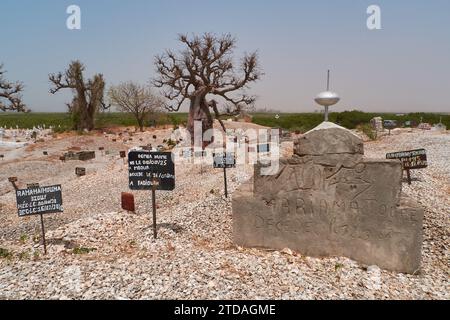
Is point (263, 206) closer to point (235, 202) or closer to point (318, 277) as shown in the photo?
point (235, 202)

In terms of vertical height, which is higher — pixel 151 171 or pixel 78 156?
pixel 151 171

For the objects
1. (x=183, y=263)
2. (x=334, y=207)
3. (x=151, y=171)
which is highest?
(x=151, y=171)

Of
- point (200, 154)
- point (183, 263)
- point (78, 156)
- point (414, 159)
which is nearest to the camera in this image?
point (183, 263)

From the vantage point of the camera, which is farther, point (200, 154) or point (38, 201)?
point (200, 154)

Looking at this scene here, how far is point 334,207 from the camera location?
248 inches

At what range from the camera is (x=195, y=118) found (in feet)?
73.8

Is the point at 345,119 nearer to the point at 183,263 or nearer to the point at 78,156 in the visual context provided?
the point at 78,156

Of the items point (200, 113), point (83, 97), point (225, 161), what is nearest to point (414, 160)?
point (225, 161)

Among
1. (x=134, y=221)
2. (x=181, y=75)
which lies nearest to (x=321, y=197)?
(x=134, y=221)

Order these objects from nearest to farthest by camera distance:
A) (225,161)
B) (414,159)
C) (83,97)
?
(225,161)
(414,159)
(83,97)

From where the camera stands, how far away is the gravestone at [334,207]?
5957 mm

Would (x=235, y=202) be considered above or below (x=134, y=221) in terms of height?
above

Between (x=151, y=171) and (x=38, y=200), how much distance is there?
8.00 ft
